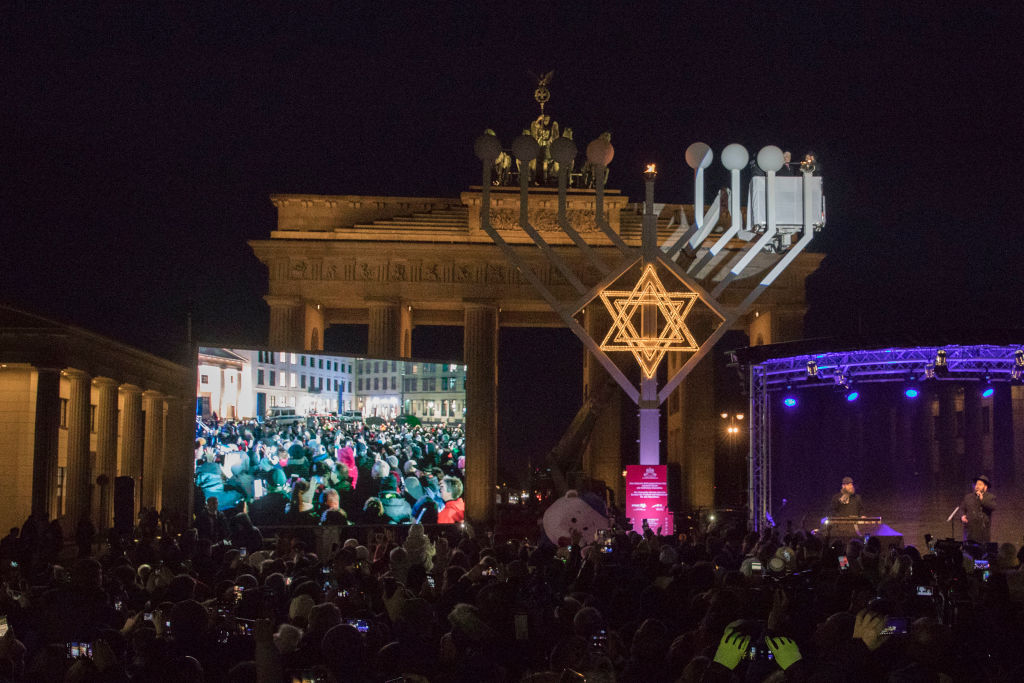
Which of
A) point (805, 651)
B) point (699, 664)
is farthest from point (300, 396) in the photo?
point (699, 664)

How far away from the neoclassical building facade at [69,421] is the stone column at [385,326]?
6.97 metres

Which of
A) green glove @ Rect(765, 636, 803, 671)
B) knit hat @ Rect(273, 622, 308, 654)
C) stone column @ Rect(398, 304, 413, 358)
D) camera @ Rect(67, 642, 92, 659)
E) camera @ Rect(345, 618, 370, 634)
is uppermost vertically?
stone column @ Rect(398, 304, 413, 358)

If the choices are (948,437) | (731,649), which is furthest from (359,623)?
(948,437)

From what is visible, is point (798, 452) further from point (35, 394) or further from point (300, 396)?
point (35, 394)

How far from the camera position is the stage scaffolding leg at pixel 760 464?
18.0 m

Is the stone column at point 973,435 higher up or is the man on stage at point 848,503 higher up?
the stone column at point 973,435

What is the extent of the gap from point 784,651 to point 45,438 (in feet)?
60.1

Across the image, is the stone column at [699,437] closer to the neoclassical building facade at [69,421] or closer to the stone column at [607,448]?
the stone column at [607,448]

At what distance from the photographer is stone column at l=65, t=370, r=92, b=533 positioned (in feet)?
70.3

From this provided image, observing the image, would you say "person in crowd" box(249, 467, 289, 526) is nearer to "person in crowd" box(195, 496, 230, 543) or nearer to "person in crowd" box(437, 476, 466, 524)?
"person in crowd" box(195, 496, 230, 543)

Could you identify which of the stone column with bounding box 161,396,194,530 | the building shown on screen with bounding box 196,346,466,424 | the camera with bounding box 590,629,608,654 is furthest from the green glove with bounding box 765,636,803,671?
the building shown on screen with bounding box 196,346,466,424

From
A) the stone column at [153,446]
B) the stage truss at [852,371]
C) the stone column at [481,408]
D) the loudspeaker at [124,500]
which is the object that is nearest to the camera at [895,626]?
the stage truss at [852,371]

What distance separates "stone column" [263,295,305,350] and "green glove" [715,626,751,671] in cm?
2805

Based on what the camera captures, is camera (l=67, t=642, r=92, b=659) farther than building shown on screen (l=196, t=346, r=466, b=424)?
No
